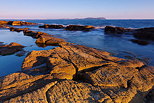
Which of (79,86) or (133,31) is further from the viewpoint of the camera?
(133,31)

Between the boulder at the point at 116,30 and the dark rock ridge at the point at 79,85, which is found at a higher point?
the boulder at the point at 116,30

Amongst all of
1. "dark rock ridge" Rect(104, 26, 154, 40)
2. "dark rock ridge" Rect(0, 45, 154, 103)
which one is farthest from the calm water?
"dark rock ridge" Rect(104, 26, 154, 40)

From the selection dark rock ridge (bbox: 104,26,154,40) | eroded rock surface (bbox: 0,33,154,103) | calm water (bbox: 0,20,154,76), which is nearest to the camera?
eroded rock surface (bbox: 0,33,154,103)

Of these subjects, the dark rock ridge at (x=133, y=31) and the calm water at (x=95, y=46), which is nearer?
the calm water at (x=95, y=46)

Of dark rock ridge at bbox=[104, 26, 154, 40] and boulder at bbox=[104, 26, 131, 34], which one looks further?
boulder at bbox=[104, 26, 131, 34]

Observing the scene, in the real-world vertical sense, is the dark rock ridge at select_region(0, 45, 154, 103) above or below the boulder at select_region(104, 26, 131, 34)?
below

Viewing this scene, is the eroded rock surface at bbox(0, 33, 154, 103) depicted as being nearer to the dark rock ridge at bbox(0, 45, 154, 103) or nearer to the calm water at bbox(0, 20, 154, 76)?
the dark rock ridge at bbox(0, 45, 154, 103)

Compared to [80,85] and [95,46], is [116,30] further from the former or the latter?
[80,85]

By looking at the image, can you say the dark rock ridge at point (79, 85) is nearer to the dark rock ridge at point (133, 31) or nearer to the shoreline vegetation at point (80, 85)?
the shoreline vegetation at point (80, 85)

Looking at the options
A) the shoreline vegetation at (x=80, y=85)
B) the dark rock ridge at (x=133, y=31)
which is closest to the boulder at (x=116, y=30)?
the dark rock ridge at (x=133, y=31)

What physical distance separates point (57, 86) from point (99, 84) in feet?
5.02

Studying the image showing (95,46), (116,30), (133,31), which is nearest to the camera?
(95,46)

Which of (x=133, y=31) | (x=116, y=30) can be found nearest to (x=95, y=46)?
(x=116, y=30)

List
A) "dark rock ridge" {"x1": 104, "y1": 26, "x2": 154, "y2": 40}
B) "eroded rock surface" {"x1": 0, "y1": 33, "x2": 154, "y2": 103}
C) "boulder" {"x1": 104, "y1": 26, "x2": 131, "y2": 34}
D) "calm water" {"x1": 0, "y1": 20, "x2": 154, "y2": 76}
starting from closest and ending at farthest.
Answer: "eroded rock surface" {"x1": 0, "y1": 33, "x2": 154, "y2": 103} < "calm water" {"x1": 0, "y1": 20, "x2": 154, "y2": 76} < "dark rock ridge" {"x1": 104, "y1": 26, "x2": 154, "y2": 40} < "boulder" {"x1": 104, "y1": 26, "x2": 131, "y2": 34}
